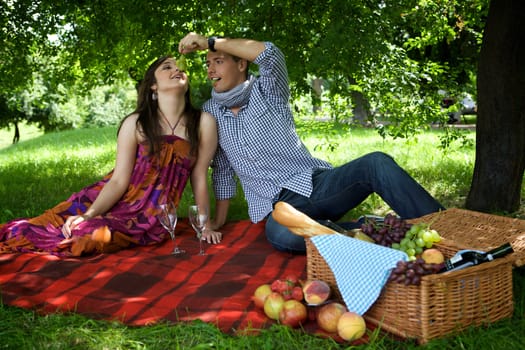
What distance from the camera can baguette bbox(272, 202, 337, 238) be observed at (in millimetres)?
2939

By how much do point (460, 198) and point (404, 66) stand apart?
1.60 metres

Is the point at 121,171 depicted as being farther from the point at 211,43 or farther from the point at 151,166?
the point at 211,43

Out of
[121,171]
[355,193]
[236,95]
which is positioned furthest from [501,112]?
[121,171]

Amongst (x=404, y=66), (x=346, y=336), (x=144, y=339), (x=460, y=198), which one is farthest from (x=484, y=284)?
(x=404, y=66)

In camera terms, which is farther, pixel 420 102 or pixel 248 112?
pixel 420 102

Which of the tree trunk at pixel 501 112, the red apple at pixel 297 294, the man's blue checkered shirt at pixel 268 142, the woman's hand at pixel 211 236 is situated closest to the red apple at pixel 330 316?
the red apple at pixel 297 294

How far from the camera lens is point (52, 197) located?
624cm

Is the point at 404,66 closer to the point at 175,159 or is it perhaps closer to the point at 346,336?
the point at 175,159

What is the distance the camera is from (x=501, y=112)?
4.78 meters

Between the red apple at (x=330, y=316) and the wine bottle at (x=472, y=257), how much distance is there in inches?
22.1

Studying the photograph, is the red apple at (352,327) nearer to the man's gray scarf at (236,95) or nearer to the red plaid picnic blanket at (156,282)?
the red plaid picnic blanket at (156,282)

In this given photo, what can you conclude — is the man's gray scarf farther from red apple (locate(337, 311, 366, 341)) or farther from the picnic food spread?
red apple (locate(337, 311, 366, 341))

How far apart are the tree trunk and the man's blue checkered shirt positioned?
5.73 ft

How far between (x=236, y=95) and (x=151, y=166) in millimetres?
912
